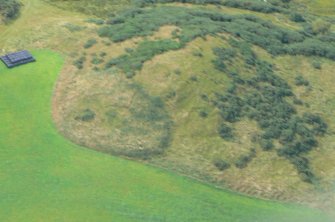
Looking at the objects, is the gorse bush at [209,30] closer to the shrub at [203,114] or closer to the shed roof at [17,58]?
the shrub at [203,114]

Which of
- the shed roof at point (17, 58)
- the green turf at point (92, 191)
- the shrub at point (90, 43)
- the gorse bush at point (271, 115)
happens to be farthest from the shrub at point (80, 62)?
the gorse bush at point (271, 115)

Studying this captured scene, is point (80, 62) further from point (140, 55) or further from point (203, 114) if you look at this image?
point (203, 114)

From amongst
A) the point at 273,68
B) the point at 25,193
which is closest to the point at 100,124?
the point at 25,193

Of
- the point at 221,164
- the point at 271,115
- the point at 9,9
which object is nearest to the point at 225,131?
the point at 221,164

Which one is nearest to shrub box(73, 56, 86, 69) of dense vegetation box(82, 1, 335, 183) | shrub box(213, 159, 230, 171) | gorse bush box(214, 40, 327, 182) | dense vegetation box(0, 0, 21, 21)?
dense vegetation box(82, 1, 335, 183)

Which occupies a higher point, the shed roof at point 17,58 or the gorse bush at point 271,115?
the gorse bush at point 271,115

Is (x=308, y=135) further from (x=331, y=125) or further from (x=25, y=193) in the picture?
(x=25, y=193)

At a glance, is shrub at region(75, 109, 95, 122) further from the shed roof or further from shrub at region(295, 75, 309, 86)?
shrub at region(295, 75, 309, 86)
